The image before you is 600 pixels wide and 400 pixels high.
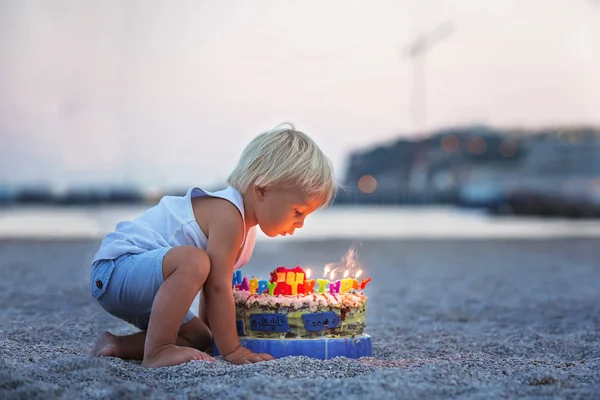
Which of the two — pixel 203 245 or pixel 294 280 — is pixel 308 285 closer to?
pixel 294 280

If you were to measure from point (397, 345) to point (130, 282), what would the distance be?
153cm

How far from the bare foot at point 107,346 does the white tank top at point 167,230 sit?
0.36 m

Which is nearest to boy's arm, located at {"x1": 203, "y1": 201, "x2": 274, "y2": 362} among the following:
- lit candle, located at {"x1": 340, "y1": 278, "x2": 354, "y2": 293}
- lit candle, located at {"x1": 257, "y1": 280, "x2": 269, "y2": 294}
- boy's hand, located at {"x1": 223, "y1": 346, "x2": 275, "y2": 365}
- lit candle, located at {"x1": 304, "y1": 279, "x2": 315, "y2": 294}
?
boy's hand, located at {"x1": 223, "y1": 346, "x2": 275, "y2": 365}

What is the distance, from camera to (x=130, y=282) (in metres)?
3.32

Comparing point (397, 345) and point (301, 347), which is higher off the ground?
point (301, 347)

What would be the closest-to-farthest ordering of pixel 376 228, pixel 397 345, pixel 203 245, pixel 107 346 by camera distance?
1. pixel 203 245
2. pixel 107 346
3. pixel 397 345
4. pixel 376 228

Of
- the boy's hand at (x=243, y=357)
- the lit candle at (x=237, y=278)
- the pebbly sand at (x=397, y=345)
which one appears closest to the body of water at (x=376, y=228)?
the pebbly sand at (x=397, y=345)

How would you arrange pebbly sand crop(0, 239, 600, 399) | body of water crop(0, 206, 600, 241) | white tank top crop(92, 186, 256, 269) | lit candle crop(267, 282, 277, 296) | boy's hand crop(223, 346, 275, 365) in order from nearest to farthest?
1. pebbly sand crop(0, 239, 600, 399)
2. boy's hand crop(223, 346, 275, 365)
3. white tank top crop(92, 186, 256, 269)
4. lit candle crop(267, 282, 277, 296)
5. body of water crop(0, 206, 600, 241)

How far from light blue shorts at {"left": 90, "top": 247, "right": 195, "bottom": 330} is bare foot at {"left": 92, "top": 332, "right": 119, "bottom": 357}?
12 centimetres

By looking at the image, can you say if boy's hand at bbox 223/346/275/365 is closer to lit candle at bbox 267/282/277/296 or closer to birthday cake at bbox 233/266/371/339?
birthday cake at bbox 233/266/371/339

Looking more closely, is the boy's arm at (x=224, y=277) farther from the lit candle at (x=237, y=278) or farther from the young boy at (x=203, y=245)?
the lit candle at (x=237, y=278)

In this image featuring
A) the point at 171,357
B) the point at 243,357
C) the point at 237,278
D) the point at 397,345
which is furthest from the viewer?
the point at 397,345

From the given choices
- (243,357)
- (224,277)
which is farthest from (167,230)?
(243,357)

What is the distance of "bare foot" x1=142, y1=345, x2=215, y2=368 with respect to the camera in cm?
314
